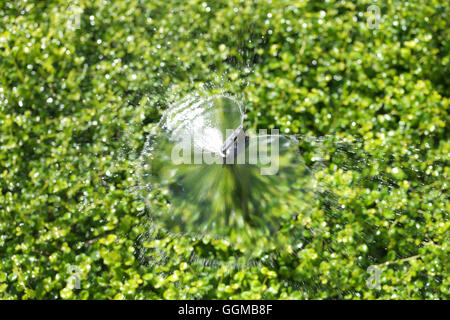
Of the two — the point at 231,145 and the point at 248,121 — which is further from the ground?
the point at 248,121

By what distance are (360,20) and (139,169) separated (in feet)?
6.04

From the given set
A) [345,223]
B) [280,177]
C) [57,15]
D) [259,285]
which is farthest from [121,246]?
[57,15]

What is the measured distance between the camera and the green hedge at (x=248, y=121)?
7.96ft

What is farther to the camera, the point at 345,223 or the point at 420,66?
the point at 420,66

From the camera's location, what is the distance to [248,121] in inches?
117

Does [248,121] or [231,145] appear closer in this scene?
[231,145]

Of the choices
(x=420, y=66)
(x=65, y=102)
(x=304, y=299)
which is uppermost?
(x=420, y=66)

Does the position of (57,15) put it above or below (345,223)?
above

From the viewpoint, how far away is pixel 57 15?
321 cm

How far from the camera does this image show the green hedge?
2.43m
